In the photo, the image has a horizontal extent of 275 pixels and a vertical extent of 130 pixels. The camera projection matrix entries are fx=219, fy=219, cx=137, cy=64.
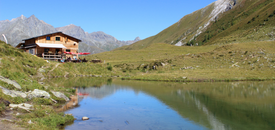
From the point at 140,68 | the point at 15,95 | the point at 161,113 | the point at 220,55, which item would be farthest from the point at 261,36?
the point at 15,95

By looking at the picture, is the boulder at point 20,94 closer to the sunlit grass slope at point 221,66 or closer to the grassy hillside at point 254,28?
the sunlit grass slope at point 221,66

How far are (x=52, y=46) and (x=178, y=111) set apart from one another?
5189cm

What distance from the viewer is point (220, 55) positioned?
54375 mm

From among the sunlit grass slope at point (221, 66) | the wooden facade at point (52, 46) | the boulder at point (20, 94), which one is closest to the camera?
the boulder at point (20, 94)

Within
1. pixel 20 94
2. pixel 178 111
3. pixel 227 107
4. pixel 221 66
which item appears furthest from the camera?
pixel 221 66

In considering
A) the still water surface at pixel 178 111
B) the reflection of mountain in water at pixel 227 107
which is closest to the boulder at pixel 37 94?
the still water surface at pixel 178 111

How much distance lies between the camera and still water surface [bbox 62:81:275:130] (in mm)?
15794

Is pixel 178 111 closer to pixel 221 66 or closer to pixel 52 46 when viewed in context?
pixel 221 66

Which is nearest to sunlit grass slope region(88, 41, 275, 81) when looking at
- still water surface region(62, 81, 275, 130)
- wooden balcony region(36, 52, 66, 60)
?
still water surface region(62, 81, 275, 130)

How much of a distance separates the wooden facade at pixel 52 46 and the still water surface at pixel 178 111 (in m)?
39.2

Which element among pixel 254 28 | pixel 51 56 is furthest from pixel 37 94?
pixel 254 28

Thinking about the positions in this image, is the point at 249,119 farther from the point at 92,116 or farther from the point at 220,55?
the point at 220,55

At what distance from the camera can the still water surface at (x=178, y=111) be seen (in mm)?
15794

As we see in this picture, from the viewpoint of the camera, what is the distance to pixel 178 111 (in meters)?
19.9
